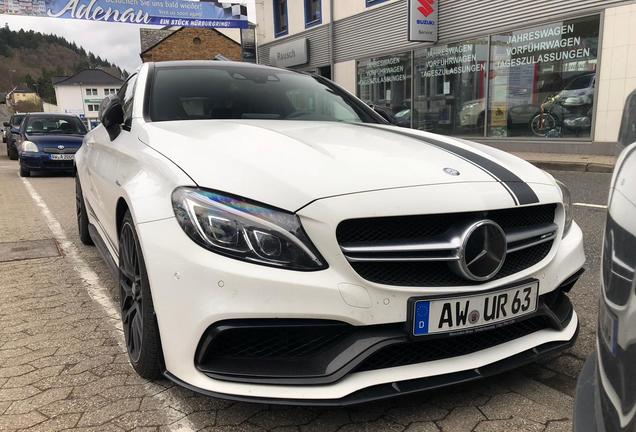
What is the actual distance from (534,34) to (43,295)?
11.9 meters

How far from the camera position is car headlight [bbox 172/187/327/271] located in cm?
179

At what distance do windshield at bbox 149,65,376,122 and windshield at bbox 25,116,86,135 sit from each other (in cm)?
1095

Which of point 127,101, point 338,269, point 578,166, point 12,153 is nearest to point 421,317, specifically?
point 338,269

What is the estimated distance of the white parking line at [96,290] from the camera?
2059 millimetres

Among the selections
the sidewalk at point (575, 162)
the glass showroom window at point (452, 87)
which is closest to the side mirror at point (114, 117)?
the sidewalk at point (575, 162)

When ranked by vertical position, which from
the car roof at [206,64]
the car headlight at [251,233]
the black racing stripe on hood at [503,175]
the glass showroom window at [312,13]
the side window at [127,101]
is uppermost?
the glass showroom window at [312,13]

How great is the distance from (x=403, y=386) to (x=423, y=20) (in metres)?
14.1

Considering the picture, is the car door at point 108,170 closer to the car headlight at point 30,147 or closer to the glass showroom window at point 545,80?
the car headlight at point 30,147

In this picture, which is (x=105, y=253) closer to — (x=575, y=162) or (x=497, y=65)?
(x=575, y=162)

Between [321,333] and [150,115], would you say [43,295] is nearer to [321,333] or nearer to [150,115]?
[150,115]

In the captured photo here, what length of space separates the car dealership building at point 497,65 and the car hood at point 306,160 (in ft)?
20.3

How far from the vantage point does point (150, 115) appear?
9.68 feet

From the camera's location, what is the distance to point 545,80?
11.9 m

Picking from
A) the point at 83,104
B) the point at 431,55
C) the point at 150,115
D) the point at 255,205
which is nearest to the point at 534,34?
the point at 431,55
